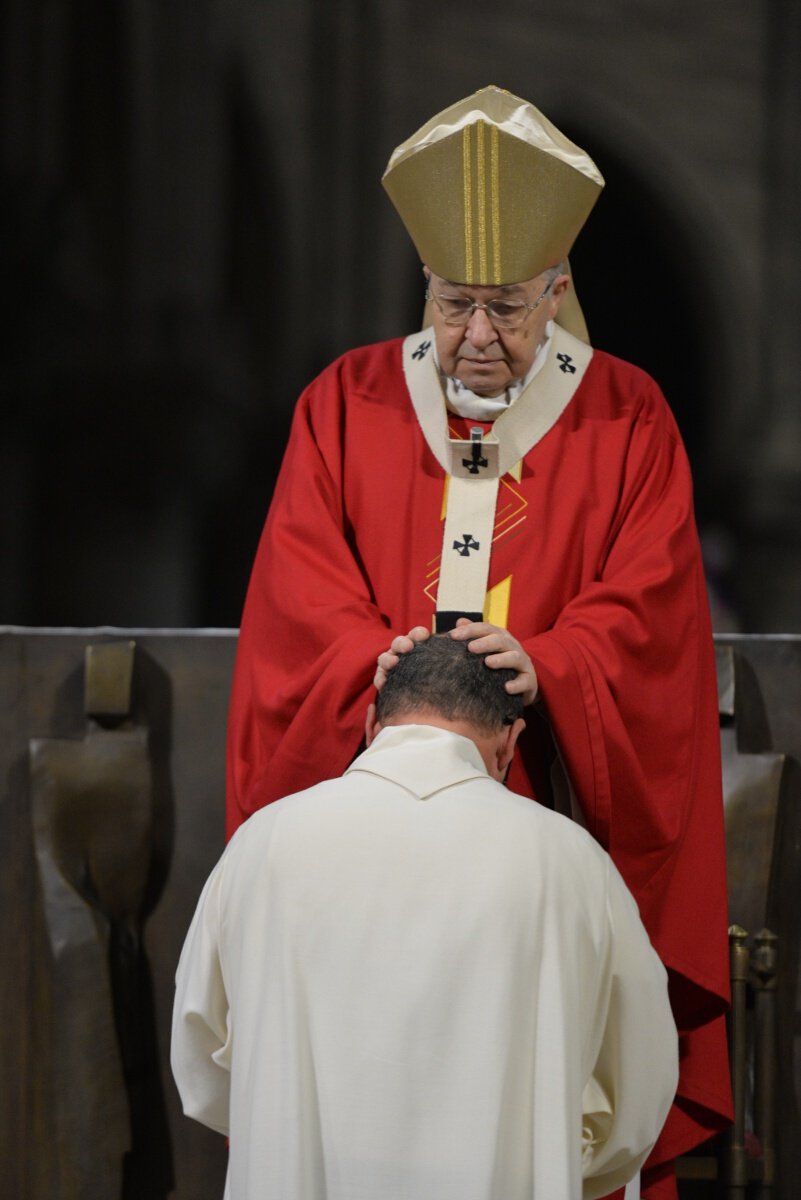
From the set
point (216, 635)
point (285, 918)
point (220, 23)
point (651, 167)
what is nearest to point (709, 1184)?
point (216, 635)

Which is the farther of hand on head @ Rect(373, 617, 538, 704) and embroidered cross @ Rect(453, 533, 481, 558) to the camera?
embroidered cross @ Rect(453, 533, 481, 558)

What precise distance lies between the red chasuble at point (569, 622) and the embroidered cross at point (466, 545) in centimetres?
4

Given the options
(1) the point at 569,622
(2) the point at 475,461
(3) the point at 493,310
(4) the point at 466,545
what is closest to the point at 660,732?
(1) the point at 569,622

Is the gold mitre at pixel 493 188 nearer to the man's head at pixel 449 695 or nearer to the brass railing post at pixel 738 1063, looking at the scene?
the man's head at pixel 449 695

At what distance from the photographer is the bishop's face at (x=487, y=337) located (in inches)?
131

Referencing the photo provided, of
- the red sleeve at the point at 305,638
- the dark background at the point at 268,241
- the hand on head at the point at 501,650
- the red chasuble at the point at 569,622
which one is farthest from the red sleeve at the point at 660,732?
the dark background at the point at 268,241

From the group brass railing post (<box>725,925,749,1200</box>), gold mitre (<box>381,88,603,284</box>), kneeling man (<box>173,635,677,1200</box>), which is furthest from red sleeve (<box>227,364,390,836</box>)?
brass railing post (<box>725,925,749,1200</box>)

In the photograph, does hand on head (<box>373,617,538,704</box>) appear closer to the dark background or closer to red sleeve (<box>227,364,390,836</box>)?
red sleeve (<box>227,364,390,836</box>)

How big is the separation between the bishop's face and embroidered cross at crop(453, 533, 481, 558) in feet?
0.95

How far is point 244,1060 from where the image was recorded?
8.30 ft

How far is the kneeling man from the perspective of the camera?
241cm

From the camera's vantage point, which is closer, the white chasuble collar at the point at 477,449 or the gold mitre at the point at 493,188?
the gold mitre at the point at 493,188

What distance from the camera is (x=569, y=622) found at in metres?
3.24

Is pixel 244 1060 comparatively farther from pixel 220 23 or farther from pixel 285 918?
pixel 220 23
